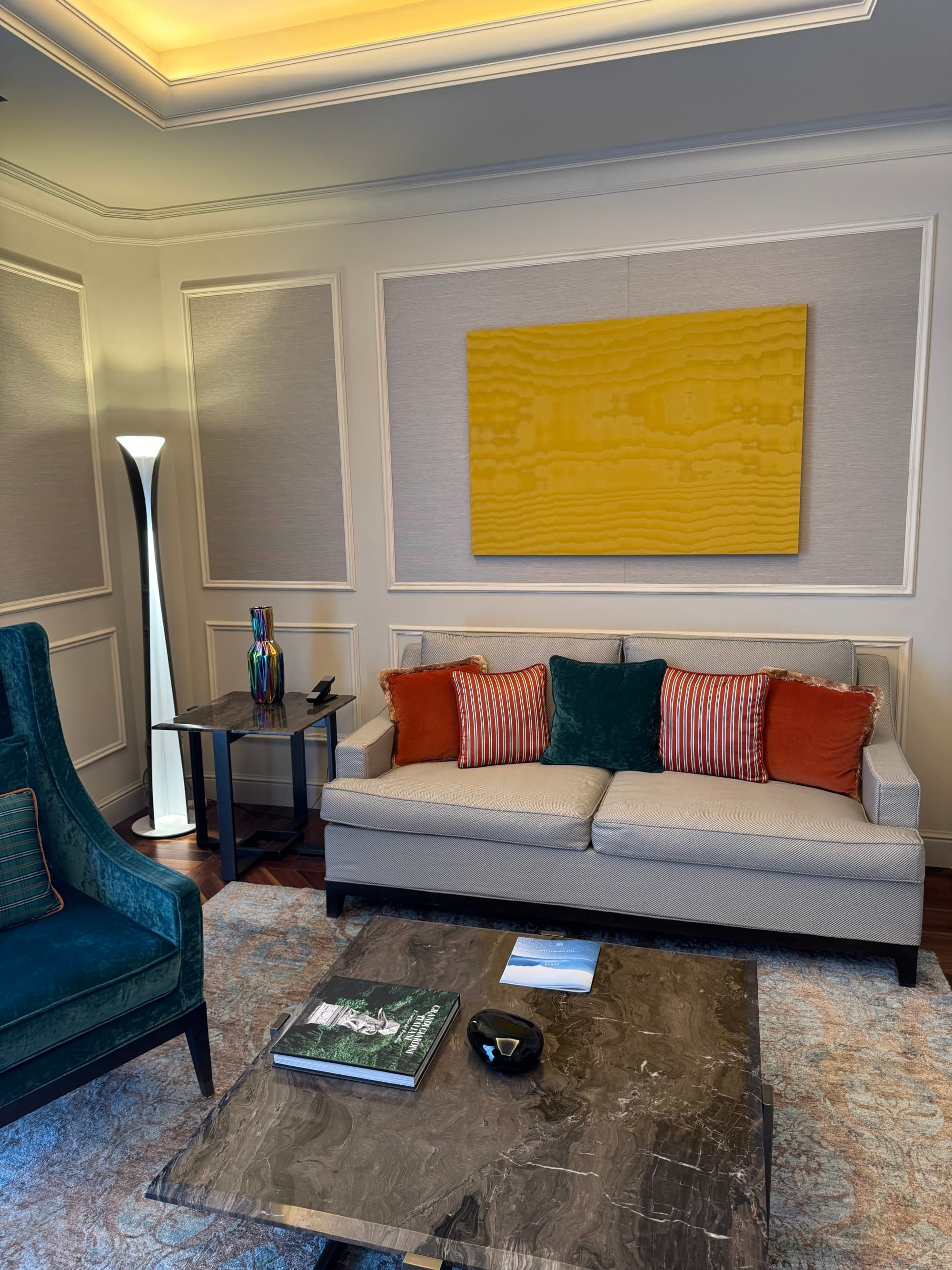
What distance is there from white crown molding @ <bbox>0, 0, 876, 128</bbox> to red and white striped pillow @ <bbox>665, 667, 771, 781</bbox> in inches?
76.1

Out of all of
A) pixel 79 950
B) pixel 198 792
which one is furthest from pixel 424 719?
pixel 79 950

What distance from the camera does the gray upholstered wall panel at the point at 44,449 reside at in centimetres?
328

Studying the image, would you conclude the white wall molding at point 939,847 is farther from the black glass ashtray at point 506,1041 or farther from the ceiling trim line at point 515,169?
the ceiling trim line at point 515,169

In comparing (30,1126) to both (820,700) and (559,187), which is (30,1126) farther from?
(559,187)

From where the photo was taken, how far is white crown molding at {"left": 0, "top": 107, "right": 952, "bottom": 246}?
3.04 m

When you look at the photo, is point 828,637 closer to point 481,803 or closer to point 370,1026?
point 481,803

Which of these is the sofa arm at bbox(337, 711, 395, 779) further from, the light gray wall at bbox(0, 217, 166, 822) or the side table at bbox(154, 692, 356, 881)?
the light gray wall at bbox(0, 217, 166, 822)

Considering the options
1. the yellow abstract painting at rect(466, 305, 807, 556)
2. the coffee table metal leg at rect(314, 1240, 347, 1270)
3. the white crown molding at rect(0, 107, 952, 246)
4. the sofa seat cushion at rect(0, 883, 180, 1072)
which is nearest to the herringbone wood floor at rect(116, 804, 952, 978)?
the sofa seat cushion at rect(0, 883, 180, 1072)

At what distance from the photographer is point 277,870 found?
345cm

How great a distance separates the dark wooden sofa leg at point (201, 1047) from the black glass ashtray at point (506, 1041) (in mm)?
791

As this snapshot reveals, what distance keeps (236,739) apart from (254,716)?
267 mm

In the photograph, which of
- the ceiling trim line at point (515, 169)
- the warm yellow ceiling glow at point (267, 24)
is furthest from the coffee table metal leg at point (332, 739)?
the warm yellow ceiling glow at point (267, 24)

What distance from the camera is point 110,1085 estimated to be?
2217 millimetres

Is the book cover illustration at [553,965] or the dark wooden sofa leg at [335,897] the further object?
the dark wooden sofa leg at [335,897]
